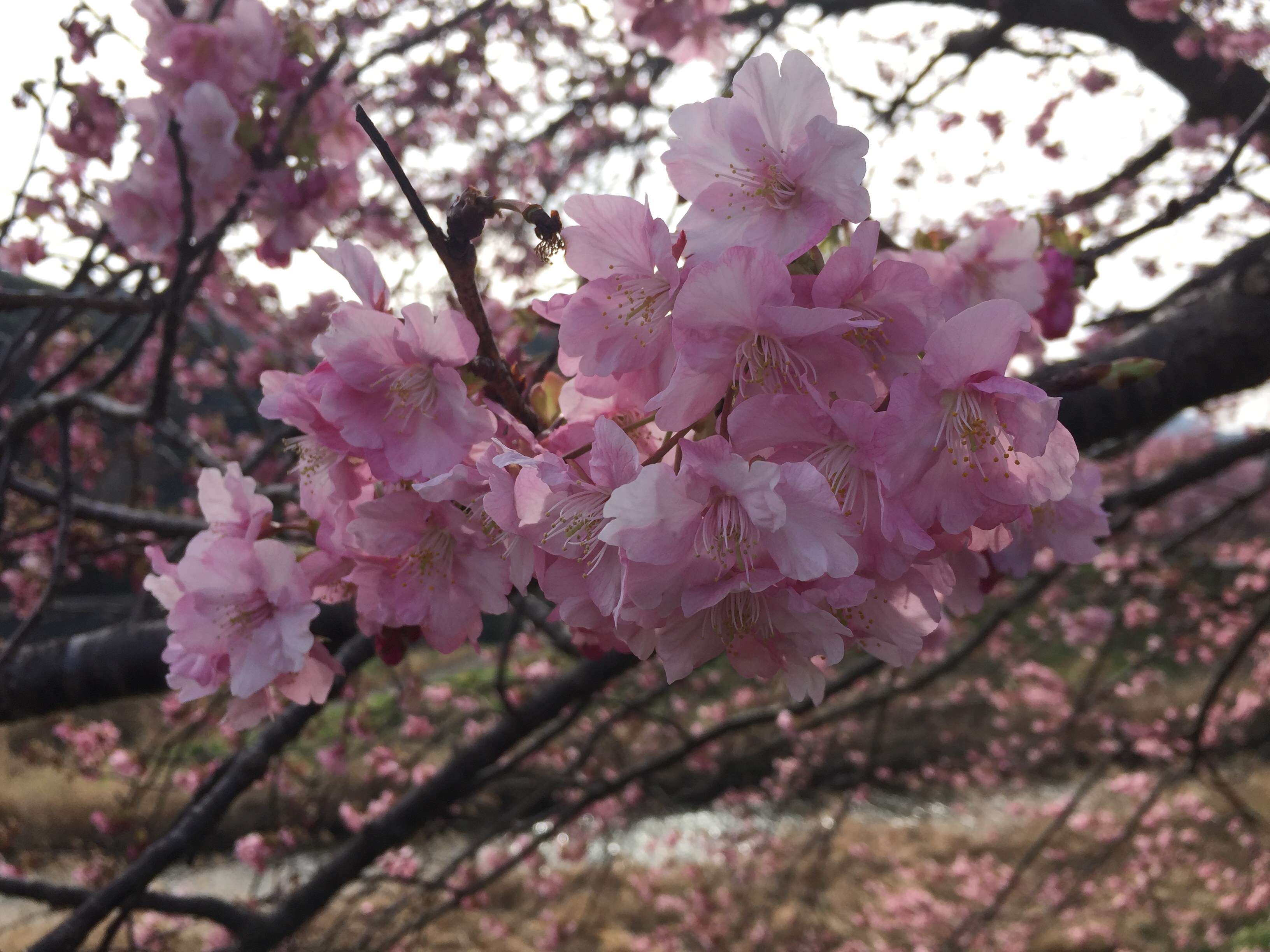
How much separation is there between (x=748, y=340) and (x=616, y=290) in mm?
130

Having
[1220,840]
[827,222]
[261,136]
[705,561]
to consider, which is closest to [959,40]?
A: [261,136]

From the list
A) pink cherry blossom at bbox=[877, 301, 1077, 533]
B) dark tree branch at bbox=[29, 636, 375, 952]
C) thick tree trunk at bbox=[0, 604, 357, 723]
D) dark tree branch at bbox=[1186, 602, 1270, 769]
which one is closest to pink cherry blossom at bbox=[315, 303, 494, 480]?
pink cherry blossom at bbox=[877, 301, 1077, 533]

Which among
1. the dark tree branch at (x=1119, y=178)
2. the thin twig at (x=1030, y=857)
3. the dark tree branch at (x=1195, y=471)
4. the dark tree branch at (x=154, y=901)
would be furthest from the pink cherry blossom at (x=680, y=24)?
the thin twig at (x=1030, y=857)

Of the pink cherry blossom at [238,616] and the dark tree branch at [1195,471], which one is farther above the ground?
the dark tree branch at [1195,471]

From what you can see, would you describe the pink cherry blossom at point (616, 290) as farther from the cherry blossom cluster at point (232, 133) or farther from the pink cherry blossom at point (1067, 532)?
the cherry blossom cluster at point (232, 133)

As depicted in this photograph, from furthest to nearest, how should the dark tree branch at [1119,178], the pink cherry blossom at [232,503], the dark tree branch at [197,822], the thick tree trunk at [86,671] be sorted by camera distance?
the dark tree branch at [1119,178] → the thick tree trunk at [86,671] → the dark tree branch at [197,822] → the pink cherry blossom at [232,503]

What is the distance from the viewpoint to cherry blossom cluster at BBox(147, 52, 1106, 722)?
0.55 metres

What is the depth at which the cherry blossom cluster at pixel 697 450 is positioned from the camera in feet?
1.79

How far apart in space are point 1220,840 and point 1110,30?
653 cm

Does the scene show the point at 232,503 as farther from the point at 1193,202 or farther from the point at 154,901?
the point at 1193,202

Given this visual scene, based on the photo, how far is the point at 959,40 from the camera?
302 cm

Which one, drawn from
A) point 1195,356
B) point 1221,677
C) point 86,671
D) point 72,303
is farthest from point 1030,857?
point 72,303

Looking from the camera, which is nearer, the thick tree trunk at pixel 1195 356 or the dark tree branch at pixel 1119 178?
the thick tree trunk at pixel 1195 356

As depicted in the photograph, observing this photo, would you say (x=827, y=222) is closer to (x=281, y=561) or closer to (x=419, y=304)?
(x=419, y=304)
